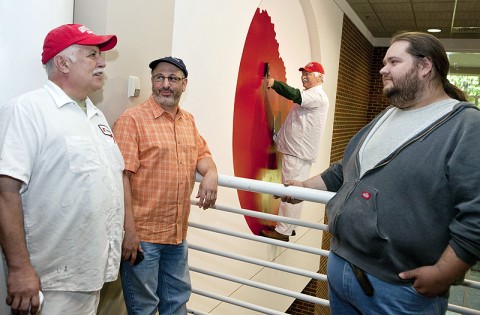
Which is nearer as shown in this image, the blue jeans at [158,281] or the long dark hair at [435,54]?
the long dark hair at [435,54]

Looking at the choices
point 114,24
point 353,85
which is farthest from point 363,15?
point 114,24

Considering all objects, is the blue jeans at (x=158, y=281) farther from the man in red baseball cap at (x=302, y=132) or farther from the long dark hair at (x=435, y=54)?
the man in red baseball cap at (x=302, y=132)

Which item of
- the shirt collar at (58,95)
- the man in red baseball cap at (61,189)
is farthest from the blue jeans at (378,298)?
the shirt collar at (58,95)

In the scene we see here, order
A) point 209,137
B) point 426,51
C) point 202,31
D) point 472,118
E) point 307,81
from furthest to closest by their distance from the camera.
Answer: point 307,81, point 209,137, point 202,31, point 426,51, point 472,118

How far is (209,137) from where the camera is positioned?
3.27m

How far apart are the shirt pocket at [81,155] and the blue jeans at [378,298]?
876 millimetres

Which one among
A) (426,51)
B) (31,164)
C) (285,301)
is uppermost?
(426,51)

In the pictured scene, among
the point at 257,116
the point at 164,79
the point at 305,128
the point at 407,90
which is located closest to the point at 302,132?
the point at 305,128

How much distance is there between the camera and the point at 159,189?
5.98 ft

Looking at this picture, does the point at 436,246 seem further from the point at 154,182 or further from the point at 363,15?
the point at 363,15

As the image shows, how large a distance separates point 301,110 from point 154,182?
2.97m

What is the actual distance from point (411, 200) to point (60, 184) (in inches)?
43.1

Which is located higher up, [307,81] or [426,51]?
[307,81]

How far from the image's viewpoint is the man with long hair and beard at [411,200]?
117cm
